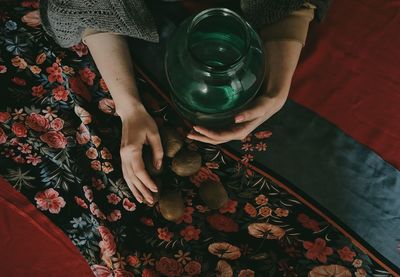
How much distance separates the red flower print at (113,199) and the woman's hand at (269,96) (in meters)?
0.15

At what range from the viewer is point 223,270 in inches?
25.4

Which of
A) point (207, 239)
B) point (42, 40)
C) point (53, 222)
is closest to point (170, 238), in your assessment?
point (207, 239)

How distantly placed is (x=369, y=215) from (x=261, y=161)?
186 millimetres

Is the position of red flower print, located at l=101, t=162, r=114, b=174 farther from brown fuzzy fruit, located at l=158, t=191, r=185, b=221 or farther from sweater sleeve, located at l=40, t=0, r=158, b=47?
sweater sleeve, located at l=40, t=0, r=158, b=47

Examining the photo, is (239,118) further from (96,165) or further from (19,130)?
(19,130)

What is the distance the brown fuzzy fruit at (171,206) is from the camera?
65cm

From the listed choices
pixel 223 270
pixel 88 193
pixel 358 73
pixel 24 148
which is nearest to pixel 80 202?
pixel 88 193

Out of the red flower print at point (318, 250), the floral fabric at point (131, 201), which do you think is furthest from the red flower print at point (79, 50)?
the red flower print at point (318, 250)

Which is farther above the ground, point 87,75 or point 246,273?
point 87,75

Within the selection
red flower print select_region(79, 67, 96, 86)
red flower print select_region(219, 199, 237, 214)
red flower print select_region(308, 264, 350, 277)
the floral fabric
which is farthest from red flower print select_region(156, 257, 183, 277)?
red flower print select_region(79, 67, 96, 86)

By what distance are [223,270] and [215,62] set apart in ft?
0.97

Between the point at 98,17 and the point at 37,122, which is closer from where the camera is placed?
the point at 98,17

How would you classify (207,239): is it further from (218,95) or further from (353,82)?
(353,82)

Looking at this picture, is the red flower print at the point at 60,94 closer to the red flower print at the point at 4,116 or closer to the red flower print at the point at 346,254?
the red flower print at the point at 4,116
